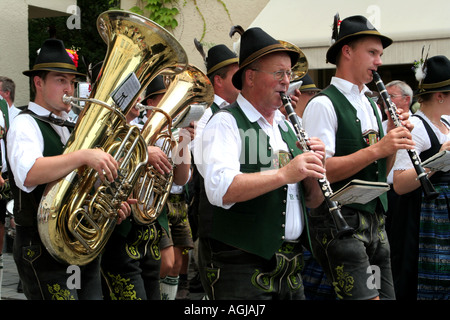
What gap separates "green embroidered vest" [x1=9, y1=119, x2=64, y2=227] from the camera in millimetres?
3488

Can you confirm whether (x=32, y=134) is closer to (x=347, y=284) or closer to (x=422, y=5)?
(x=347, y=284)

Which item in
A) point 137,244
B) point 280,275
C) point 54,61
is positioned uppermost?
point 54,61

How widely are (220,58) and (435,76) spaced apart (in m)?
1.77

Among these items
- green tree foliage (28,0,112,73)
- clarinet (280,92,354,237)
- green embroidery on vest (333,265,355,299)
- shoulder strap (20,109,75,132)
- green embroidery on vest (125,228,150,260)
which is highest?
green tree foliage (28,0,112,73)

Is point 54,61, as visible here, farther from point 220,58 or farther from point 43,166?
point 220,58

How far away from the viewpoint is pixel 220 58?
5188 mm

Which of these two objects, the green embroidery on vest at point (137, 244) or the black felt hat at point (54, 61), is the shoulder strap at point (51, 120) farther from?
the green embroidery on vest at point (137, 244)

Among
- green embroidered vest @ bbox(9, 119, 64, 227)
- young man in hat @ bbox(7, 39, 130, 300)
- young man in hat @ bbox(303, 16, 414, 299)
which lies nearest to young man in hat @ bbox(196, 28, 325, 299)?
young man in hat @ bbox(303, 16, 414, 299)

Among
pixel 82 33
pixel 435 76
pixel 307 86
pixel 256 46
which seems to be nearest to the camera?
pixel 256 46

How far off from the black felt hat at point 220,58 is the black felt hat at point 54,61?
1.59m

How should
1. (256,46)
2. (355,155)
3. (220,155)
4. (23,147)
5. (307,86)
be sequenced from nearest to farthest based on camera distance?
(220,155) < (256,46) < (23,147) < (355,155) < (307,86)

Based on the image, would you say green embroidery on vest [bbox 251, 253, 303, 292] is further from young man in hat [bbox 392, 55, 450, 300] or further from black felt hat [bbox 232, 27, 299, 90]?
young man in hat [bbox 392, 55, 450, 300]

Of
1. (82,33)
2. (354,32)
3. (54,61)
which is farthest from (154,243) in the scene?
(82,33)

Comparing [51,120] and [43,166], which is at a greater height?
[51,120]
